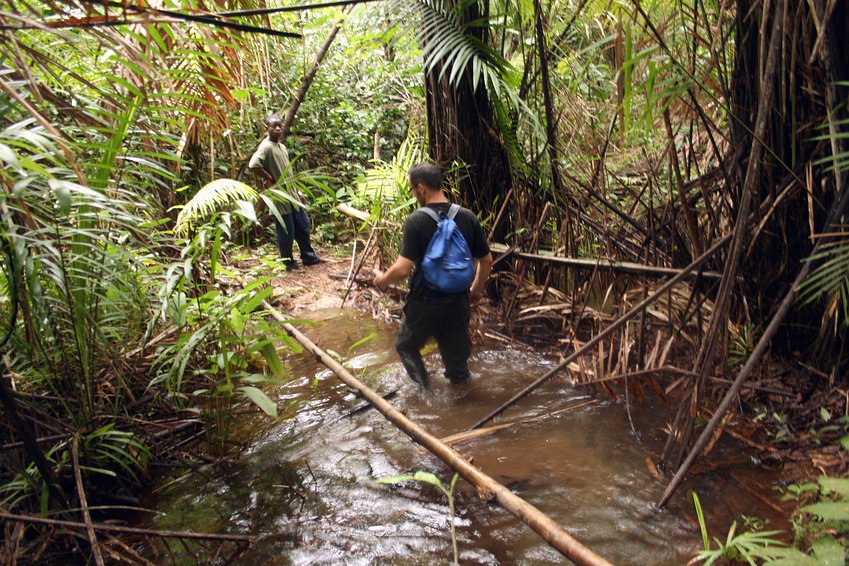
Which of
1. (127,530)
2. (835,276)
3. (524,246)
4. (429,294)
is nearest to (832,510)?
(835,276)

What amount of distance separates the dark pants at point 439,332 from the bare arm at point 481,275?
9.6 inches

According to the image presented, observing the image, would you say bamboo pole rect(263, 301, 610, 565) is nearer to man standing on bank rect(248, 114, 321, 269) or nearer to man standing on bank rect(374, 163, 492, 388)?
man standing on bank rect(374, 163, 492, 388)

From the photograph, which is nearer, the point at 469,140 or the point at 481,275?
the point at 481,275

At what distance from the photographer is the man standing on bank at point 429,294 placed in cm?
364

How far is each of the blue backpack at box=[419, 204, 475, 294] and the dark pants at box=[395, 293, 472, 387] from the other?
195 millimetres

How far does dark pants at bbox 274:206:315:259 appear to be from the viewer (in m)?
7.28

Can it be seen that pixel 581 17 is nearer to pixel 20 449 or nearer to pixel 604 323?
pixel 604 323

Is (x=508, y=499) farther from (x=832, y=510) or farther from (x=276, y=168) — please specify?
(x=276, y=168)

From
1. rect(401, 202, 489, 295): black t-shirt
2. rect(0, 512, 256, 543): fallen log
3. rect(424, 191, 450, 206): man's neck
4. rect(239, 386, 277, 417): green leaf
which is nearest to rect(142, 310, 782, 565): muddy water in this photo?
rect(0, 512, 256, 543): fallen log

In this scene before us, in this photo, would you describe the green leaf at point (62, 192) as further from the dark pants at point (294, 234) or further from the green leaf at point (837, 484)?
the dark pants at point (294, 234)

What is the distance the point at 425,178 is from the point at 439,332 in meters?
1.10

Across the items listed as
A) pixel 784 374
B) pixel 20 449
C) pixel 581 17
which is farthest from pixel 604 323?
pixel 20 449

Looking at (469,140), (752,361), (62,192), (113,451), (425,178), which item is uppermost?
(469,140)

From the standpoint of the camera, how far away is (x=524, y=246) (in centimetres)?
505
